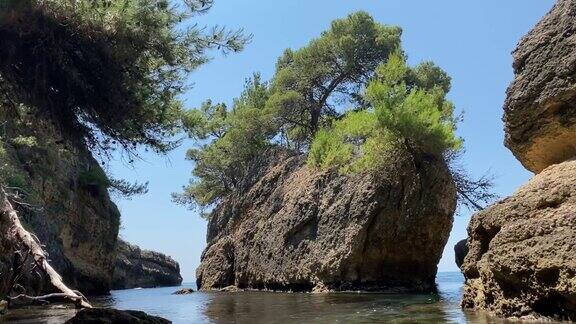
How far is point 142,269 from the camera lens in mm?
61312

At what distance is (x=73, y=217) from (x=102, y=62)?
28.2 m

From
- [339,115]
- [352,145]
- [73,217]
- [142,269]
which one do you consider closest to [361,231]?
[352,145]

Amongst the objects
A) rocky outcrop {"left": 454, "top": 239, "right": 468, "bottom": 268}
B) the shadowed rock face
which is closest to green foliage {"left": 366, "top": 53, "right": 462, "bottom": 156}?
rocky outcrop {"left": 454, "top": 239, "right": 468, "bottom": 268}

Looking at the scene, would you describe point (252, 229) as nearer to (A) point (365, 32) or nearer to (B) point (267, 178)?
(B) point (267, 178)

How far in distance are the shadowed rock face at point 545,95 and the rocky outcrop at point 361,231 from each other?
1060 cm

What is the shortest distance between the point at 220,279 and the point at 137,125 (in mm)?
23814

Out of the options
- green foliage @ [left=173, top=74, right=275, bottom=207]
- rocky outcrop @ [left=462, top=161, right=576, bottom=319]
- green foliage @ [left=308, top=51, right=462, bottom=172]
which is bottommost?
rocky outcrop @ [left=462, top=161, right=576, bottom=319]

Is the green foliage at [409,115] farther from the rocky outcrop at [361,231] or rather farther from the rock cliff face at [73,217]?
the rock cliff face at [73,217]

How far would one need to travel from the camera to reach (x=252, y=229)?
30312mm

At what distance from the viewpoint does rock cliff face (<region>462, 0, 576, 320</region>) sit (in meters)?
8.28

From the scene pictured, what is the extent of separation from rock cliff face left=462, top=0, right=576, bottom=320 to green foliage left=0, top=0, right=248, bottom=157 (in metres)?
5.67

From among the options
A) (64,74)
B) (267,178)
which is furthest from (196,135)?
(267,178)

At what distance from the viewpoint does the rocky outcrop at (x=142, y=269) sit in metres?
57.0

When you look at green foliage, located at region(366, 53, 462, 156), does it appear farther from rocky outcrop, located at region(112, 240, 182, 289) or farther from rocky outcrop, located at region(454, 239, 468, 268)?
rocky outcrop, located at region(112, 240, 182, 289)
